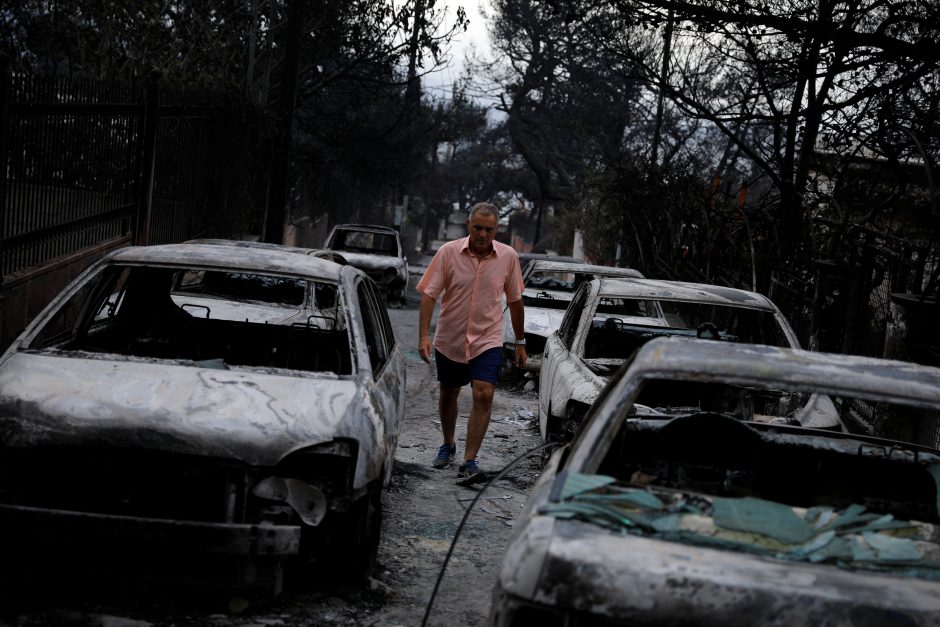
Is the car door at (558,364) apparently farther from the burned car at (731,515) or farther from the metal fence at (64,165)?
the metal fence at (64,165)

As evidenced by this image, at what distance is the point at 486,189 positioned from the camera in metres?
81.3

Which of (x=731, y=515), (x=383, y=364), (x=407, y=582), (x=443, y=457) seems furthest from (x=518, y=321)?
(x=731, y=515)

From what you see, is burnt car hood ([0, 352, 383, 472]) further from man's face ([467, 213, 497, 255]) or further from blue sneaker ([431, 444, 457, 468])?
blue sneaker ([431, 444, 457, 468])

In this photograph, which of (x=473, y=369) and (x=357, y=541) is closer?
(x=357, y=541)

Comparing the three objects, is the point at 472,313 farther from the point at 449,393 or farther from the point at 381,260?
the point at 381,260

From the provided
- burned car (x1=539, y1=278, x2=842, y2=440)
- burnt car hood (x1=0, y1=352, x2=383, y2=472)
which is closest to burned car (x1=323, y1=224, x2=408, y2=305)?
burned car (x1=539, y1=278, x2=842, y2=440)

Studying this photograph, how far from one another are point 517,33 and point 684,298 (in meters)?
40.0

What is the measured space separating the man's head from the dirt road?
1.55 m

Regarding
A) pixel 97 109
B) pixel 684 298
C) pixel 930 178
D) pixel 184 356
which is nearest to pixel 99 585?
pixel 184 356

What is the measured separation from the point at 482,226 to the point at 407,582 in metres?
2.72

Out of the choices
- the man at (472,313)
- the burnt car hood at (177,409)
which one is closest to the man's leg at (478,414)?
the man at (472,313)

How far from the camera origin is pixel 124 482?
13.3 ft

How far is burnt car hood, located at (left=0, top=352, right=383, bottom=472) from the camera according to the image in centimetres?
404

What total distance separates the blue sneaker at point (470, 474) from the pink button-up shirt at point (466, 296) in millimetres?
684
